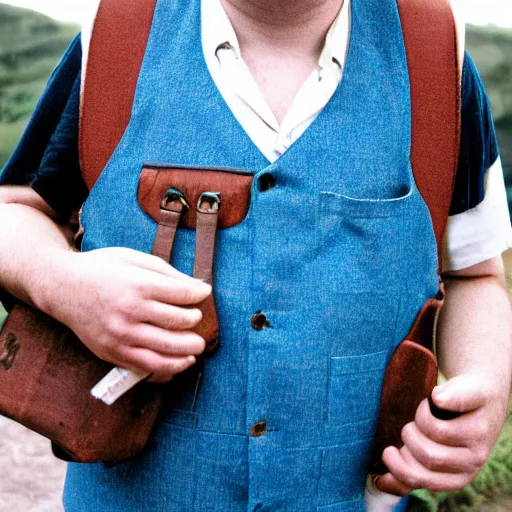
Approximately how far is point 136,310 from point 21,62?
2.72 metres

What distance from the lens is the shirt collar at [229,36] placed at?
1.08 metres

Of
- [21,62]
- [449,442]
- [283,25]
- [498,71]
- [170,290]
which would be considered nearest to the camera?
[170,290]

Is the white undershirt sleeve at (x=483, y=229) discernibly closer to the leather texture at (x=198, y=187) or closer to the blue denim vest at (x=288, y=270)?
the blue denim vest at (x=288, y=270)

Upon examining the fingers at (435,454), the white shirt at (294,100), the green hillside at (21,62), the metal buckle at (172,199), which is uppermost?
the white shirt at (294,100)

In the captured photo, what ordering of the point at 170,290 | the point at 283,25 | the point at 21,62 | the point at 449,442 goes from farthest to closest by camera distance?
the point at 21,62
the point at 283,25
the point at 449,442
the point at 170,290

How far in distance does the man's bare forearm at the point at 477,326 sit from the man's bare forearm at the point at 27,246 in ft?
2.35

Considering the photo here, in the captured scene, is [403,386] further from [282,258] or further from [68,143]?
[68,143]

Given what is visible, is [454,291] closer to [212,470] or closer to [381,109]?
[381,109]

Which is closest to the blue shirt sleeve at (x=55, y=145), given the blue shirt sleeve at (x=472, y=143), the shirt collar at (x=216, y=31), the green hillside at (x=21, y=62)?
the shirt collar at (x=216, y=31)

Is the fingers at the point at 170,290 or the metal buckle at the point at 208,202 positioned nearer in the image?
the fingers at the point at 170,290

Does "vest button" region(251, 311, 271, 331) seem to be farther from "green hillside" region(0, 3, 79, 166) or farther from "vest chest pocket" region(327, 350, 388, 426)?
"green hillside" region(0, 3, 79, 166)

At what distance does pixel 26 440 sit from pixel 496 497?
166 centimetres

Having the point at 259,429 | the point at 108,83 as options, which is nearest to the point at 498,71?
the point at 108,83

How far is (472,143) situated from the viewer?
1.14 metres
